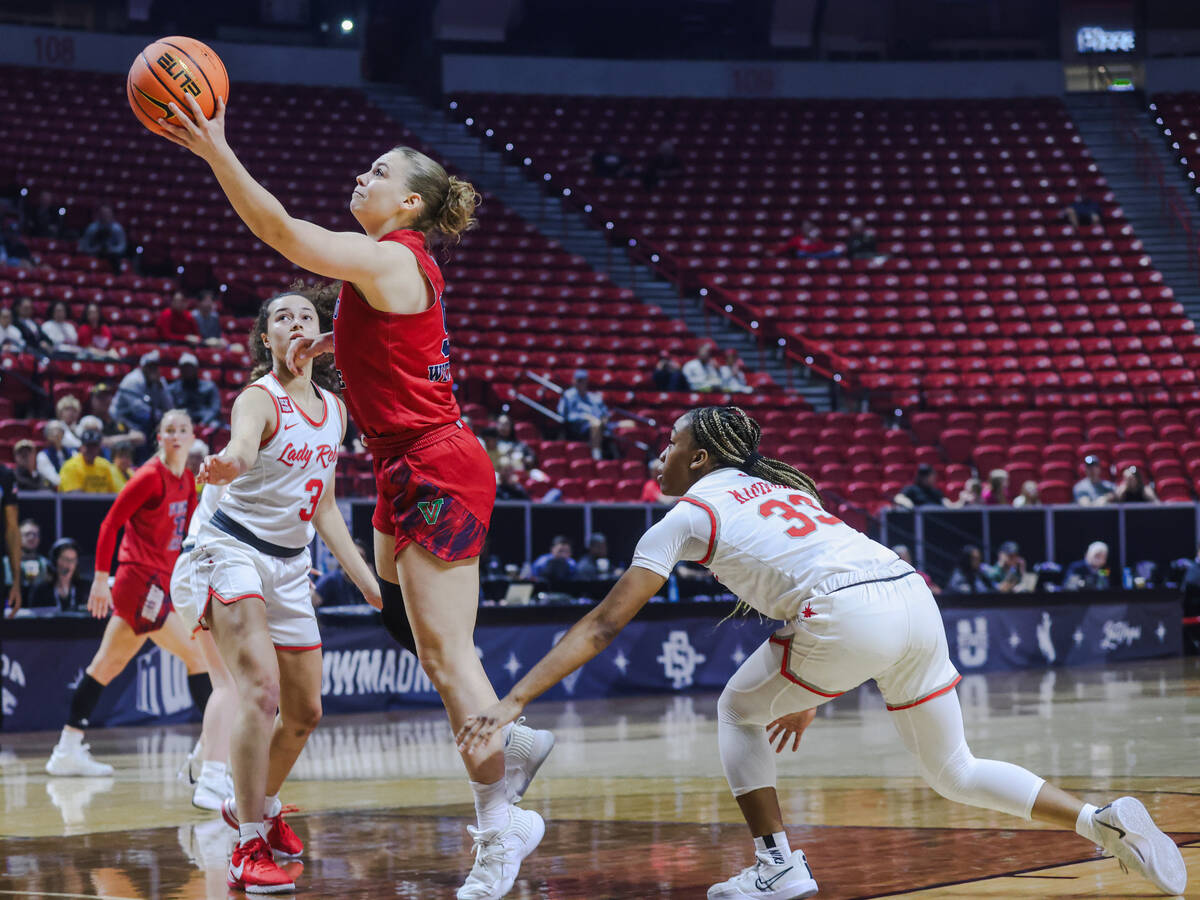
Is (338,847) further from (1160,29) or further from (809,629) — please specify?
(1160,29)

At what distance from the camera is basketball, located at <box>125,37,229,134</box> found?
376 centimetres

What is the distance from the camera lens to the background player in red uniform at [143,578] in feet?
25.7

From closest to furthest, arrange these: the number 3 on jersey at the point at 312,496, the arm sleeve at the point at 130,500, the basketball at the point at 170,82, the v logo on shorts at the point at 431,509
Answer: the basketball at the point at 170,82 < the v logo on shorts at the point at 431,509 < the number 3 on jersey at the point at 312,496 < the arm sleeve at the point at 130,500

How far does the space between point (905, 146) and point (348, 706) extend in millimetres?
18149

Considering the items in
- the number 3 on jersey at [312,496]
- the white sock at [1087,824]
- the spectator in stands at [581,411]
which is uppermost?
the spectator in stands at [581,411]

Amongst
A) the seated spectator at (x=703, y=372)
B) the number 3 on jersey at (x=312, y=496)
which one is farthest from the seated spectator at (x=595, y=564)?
the number 3 on jersey at (x=312, y=496)

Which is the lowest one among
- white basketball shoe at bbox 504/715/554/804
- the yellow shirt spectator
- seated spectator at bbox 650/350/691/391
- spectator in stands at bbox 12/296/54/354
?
white basketball shoe at bbox 504/715/554/804

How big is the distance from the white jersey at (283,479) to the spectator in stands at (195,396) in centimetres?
879

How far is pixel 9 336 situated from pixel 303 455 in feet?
34.7

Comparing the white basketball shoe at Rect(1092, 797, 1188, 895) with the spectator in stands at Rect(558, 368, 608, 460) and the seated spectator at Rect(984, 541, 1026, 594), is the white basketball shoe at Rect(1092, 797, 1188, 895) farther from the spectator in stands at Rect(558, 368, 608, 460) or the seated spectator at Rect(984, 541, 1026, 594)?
the spectator in stands at Rect(558, 368, 608, 460)

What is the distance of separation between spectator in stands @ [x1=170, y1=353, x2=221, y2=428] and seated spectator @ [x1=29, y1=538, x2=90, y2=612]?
2.78 m

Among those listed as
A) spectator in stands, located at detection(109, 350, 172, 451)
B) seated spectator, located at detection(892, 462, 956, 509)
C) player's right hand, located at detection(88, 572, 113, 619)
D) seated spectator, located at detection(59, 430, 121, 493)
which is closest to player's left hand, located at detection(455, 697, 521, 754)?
player's right hand, located at detection(88, 572, 113, 619)

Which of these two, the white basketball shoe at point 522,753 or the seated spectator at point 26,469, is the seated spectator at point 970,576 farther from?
the white basketball shoe at point 522,753

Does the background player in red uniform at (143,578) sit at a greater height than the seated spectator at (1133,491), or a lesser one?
lesser
